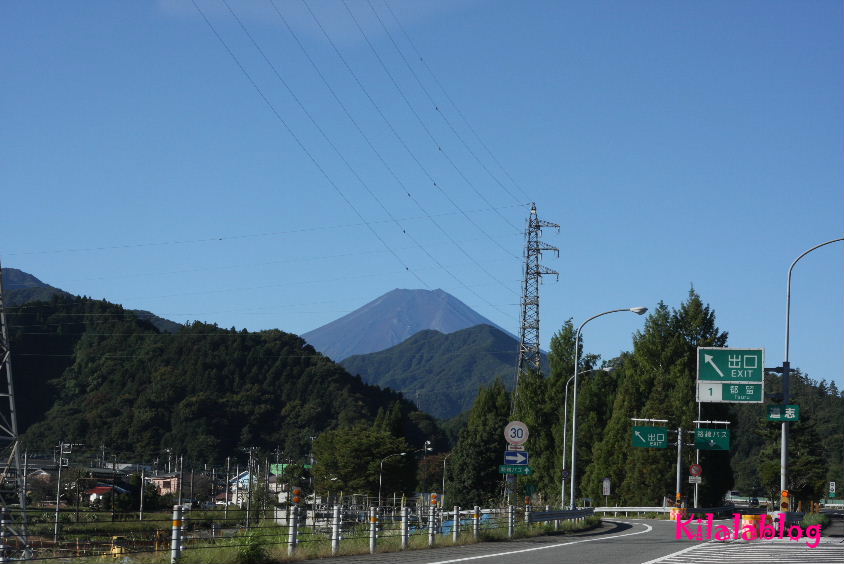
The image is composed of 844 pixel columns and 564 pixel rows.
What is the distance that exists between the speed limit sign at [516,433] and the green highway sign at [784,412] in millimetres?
9653

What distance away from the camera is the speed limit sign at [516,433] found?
28812 mm

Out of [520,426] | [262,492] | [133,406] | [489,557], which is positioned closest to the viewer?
[489,557]

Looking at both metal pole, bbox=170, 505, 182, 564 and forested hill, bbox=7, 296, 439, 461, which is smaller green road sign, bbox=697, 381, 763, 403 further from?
forested hill, bbox=7, 296, 439, 461

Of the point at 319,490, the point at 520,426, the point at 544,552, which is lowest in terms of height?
the point at 319,490

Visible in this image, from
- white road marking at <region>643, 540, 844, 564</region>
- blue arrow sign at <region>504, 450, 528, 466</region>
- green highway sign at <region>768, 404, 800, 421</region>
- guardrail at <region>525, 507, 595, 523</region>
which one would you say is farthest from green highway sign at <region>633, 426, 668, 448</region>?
blue arrow sign at <region>504, 450, 528, 466</region>

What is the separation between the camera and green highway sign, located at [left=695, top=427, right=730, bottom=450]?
5466 cm

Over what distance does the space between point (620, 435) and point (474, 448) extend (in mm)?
24085

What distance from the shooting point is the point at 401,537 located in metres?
24.8

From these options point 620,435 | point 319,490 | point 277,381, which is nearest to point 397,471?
point 319,490

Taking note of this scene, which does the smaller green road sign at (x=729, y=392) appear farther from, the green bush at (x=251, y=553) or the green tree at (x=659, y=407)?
the green tree at (x=659, y=407)

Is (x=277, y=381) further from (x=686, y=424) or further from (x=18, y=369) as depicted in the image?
(x=686, y=424)

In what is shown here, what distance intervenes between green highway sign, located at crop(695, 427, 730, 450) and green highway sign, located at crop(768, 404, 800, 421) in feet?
67.0

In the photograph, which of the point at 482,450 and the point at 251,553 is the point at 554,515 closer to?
the point at 251,553

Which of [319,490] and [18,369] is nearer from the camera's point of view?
[319,490]
